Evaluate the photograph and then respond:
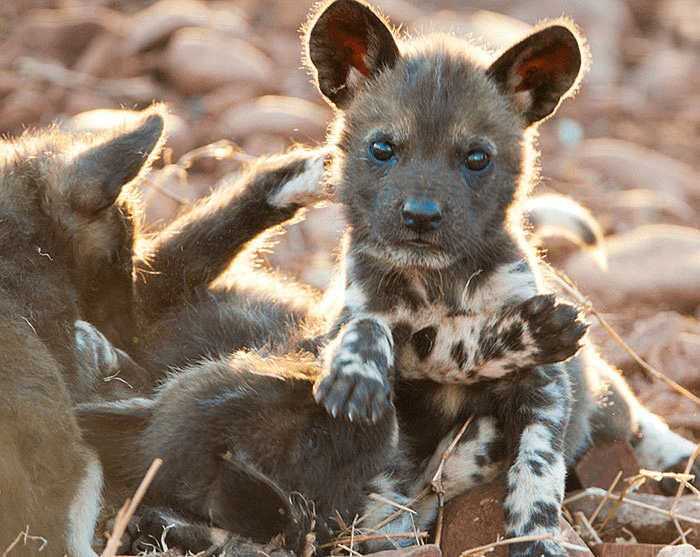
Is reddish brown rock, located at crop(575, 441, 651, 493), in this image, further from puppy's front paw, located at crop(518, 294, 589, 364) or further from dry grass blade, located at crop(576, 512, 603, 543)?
puppy's front paw, located at crop(518, 294, 589, 364)

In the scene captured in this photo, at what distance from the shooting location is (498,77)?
3754 mm

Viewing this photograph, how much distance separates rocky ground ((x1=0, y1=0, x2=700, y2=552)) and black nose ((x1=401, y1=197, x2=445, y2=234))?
1.75 m

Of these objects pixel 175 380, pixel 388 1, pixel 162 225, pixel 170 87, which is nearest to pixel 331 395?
pixel 175 380

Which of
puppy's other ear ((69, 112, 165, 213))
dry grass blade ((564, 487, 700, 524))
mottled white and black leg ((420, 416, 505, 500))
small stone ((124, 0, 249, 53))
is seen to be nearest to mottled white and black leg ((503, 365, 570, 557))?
mottled white and black leg ((420, 416, 505, 500))

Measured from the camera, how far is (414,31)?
496 cm

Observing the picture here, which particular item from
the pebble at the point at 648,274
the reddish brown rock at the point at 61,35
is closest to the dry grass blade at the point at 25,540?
the pebble at the point at 648,274

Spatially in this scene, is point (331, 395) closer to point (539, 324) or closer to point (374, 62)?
point (539, 324)

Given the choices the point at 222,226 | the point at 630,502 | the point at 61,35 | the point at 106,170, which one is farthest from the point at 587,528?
the point at 61,35

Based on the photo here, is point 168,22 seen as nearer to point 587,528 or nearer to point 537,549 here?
point 587,528

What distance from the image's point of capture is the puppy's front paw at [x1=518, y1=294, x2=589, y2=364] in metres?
3.38

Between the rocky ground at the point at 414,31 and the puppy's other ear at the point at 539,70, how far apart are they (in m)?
1.48

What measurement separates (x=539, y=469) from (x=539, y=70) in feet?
4.94

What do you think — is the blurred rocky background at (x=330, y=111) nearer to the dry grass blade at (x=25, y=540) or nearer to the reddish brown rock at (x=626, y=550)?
the reddish brown rock at (x=626, y=550)

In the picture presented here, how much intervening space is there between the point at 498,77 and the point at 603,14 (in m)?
6.84
